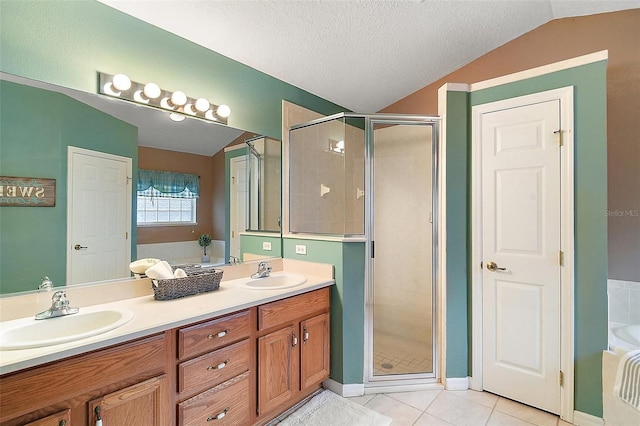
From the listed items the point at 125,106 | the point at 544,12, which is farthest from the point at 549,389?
the point at 125,106

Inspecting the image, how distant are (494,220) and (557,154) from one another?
58 cm

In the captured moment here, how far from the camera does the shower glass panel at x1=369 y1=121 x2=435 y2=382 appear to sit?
2508mm

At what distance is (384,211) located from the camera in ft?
9.12

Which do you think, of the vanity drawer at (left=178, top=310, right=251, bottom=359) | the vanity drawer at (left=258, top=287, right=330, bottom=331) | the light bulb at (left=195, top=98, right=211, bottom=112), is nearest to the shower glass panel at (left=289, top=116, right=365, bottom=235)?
the vanity drawer at (left=258, top=287, right=330, bottom=331)

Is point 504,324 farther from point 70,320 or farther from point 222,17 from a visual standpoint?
point 222,17

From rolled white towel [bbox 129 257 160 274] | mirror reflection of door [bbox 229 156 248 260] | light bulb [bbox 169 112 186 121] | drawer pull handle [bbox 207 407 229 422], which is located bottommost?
drawer pull handle [bbox 207 407 229 422]

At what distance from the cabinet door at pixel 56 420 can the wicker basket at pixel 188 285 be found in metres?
0.67

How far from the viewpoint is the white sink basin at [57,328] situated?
1.14 m

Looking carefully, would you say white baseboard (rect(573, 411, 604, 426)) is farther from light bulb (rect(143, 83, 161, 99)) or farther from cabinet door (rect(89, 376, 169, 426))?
light bulb (rect(143, 83, 161, 99))

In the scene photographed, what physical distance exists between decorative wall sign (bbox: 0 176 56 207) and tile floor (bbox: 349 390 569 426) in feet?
7.45

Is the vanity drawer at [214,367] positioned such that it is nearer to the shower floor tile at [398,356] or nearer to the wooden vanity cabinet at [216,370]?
the wooden vanity cabinet at [216,370]

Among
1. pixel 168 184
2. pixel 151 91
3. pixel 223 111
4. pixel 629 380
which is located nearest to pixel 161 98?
pixel 151 91

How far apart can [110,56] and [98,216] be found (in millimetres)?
898

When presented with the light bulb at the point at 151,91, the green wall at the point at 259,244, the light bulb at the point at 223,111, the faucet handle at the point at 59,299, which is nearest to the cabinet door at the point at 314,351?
the green wall at the point at 259,244
